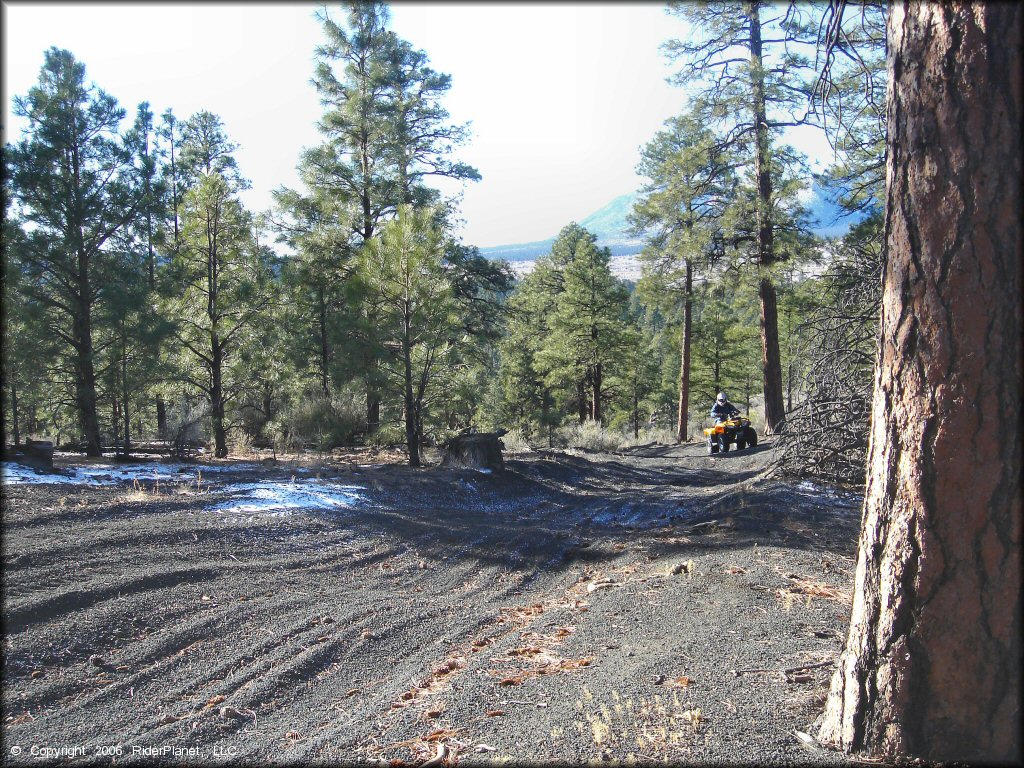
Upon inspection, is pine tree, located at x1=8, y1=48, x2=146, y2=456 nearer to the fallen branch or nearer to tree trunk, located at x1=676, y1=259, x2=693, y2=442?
the fallen branch

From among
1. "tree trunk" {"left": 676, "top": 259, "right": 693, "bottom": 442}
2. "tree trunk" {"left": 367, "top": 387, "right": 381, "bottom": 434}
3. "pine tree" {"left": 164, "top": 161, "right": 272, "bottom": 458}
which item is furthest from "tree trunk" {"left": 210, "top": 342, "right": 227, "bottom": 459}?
"tree trunk" {"left": 676, "top": 259, "right": 693, "bottom": 442}

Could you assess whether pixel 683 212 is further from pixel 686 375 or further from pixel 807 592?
pixel 807 592

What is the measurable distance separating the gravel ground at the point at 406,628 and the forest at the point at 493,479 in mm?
37

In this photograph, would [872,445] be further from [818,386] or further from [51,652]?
[818,386]

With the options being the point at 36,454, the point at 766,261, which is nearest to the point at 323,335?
the point at 36,454

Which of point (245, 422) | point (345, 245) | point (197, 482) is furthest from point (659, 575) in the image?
point (245, 422)

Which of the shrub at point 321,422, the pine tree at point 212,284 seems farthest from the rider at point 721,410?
the pine tree at point 212,284

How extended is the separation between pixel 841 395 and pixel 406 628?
6.84 m

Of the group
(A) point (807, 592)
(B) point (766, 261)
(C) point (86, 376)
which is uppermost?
(B) point (766, 261)

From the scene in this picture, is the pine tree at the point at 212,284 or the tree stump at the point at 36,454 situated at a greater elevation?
the pine tree at the point at 212,284

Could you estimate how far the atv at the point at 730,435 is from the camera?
17984 millimetres

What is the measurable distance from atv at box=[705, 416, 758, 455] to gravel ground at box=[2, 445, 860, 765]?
8784 mm

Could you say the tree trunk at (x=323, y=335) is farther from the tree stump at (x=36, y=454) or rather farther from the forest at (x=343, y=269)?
the tree stump at (x=36, y=454)

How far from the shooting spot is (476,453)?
45.0 feet
